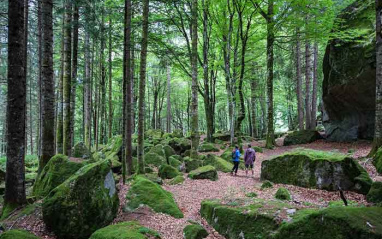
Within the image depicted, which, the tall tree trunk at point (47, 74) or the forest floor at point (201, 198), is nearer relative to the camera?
the forest floor at point (201, 198)

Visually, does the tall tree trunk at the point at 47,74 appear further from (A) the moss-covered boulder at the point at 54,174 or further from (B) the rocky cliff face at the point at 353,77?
(B) the rocky cliff face at the point at 353,77

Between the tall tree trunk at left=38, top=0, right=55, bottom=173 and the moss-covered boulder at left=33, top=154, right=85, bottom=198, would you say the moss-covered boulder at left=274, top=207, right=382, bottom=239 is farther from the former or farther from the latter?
the tall tree trunk at left=38, top=0, right=55, bottom=173

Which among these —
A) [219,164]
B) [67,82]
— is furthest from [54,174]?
[219,164]

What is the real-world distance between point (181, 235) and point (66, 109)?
25.8 feet

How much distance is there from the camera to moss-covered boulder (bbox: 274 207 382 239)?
3.30 meters

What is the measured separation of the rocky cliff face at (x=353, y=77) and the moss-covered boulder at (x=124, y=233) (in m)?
13.9

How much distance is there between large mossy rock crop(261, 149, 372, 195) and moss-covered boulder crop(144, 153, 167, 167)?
6.67 m

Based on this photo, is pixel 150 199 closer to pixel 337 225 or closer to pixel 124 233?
pixel 124 233

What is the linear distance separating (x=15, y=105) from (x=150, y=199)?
432cm

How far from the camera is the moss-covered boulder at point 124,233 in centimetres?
420

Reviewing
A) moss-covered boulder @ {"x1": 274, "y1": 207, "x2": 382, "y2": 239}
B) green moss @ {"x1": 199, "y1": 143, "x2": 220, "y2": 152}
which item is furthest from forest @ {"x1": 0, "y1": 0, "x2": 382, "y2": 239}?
green moss @ {"x1": 199, "y1": 143, "x2": 220, "y2": 152}

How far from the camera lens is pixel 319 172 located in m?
7.75

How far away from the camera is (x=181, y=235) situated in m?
5.12

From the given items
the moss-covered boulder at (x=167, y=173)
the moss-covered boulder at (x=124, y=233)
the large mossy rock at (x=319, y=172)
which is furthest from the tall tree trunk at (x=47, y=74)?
the large mossy rock at (x=319, y=172)
